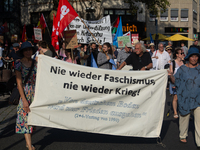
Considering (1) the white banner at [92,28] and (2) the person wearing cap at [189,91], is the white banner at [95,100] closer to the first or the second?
(2) the person wearing cap at [189,91]

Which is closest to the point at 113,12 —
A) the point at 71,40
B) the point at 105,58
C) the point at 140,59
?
the point at 71,40

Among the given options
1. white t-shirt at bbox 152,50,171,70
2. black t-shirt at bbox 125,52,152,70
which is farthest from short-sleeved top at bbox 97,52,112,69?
white t-shirt at bbox 152,50,171,70

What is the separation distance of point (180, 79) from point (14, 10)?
127ft

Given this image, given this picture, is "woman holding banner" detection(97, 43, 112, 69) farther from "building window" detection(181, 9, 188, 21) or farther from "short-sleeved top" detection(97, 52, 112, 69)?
→ "building window" detection(181, 9, 188, 21)

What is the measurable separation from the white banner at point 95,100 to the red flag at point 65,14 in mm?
4232

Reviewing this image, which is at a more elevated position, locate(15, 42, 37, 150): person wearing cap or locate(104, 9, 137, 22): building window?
locate(104, 9, 137, 22): building window

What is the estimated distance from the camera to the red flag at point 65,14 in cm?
870

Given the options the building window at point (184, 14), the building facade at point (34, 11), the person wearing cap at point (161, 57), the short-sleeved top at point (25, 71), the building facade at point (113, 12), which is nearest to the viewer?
the short-sleeved top at point (25, 71)

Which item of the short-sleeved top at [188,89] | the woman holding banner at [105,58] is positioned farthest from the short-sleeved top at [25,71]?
the woman holding banner at [105,58]

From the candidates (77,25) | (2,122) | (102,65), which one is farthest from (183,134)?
(77,25)

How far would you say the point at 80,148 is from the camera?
4.96m

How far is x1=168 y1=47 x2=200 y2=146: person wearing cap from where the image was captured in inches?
198

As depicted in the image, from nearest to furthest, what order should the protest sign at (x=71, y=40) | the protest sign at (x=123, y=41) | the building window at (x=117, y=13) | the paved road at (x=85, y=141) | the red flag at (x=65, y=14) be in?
the paved road at (x=85, y=141)
the red flag at (x=65, y=14)
the protest sign at (x=71, y=40)
the protest sign at (x=123, y=41)
the building window at (x=117, y=13)

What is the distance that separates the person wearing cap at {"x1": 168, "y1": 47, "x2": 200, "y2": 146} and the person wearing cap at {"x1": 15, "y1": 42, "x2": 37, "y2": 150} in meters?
2.57
